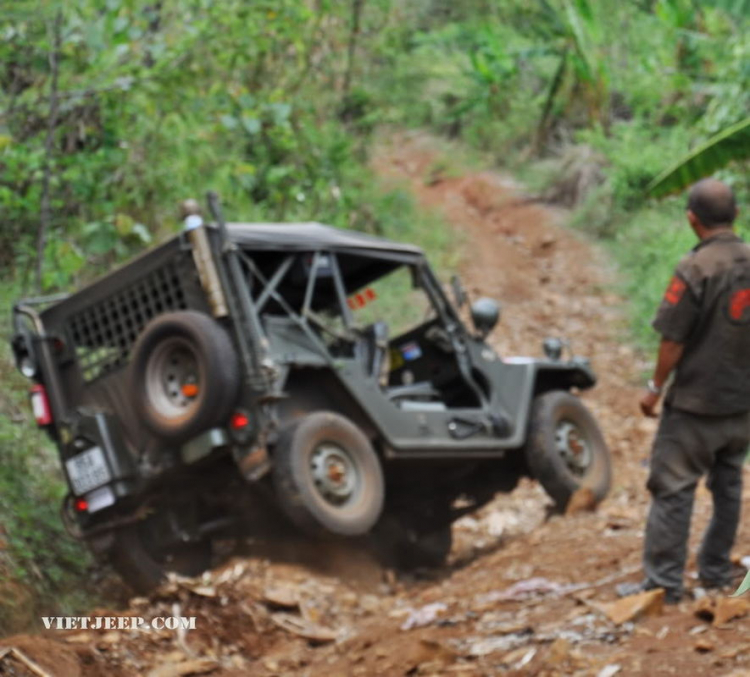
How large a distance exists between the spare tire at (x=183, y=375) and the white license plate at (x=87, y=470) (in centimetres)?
36

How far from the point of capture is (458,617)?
5.75 meters

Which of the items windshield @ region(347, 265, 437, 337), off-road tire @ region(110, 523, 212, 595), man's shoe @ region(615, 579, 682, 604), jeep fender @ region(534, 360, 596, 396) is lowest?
man's shoe @ region(615, 579, 682, 604)

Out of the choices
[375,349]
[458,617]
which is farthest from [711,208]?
[375,349]

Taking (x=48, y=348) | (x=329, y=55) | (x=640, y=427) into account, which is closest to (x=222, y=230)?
(x=48, y=348)

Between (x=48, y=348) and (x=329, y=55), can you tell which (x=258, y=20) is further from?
(x=329, y=55)

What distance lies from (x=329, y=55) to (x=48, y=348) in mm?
11921

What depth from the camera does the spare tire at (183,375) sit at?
657 cm

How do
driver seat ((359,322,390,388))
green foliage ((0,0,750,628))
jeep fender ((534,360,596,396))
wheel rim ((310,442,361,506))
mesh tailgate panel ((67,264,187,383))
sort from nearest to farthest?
wheel rim ((310,442,361,506)), mesh tailgate panel ((67,264,187,383)), driver seat ((359,322,390,388)), jeep fender ((534,360,596,396)), green foliage ((0,0,750,628))

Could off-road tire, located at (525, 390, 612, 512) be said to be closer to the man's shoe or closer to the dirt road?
the dirt road

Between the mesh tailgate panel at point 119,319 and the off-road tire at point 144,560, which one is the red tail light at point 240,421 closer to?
the mesh tailgate panel at point 119,319

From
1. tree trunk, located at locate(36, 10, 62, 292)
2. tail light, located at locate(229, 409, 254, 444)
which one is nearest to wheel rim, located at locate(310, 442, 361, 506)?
tail light, located at locate(229, 409, 254, 444)

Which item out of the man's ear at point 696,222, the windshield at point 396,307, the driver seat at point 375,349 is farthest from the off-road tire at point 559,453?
the windshield at point 396,307

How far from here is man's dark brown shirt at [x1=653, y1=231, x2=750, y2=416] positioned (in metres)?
5.32

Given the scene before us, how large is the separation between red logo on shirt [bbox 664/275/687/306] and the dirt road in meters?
1.22
